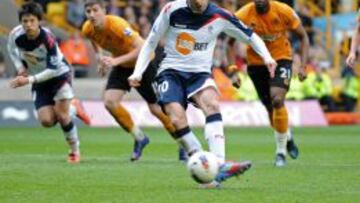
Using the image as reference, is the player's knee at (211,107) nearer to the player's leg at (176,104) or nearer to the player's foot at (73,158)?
the player's leg at (176,104)

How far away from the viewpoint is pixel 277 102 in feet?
54.7

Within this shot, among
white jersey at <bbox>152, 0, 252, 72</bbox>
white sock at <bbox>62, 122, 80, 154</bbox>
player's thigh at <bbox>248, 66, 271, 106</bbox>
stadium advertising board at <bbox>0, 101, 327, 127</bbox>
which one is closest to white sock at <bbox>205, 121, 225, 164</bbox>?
white jersey at <bbox>152, 0, 252, 72</bbox>

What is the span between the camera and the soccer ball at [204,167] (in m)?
12.2

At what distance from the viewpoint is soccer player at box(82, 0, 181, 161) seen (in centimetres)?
1680

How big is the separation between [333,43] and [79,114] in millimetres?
18467

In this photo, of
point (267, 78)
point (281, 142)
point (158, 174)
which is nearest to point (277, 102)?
point (281, 142)

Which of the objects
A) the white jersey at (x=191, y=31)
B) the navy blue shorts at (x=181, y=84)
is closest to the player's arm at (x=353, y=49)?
the white jersey at (x=191, y=31)

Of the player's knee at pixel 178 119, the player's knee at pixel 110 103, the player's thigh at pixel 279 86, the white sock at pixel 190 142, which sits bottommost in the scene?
the player's knee at pixel 110 103

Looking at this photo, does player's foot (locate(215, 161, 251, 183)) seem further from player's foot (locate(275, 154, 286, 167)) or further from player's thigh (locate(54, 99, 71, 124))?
player's thigh (locate(54, 99, 71, 124))

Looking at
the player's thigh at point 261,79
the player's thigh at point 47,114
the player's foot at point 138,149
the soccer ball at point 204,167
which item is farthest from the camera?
the player's thigh at point 47,114

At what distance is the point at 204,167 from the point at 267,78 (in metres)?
5.36

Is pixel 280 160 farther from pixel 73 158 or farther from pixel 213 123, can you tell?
pixel 213 123

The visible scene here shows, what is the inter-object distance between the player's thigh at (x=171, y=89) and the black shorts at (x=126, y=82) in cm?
427

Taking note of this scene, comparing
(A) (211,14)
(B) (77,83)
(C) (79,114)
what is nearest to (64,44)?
(B) (77,83)
